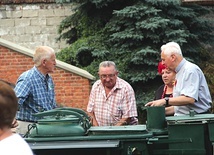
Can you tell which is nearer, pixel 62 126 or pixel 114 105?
pixel 62 126

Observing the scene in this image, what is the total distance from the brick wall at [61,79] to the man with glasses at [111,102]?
543cm

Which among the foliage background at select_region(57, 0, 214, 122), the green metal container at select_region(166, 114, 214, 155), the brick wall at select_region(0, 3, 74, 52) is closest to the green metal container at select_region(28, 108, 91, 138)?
the green metal container at select_region(166, 114, 214, 155)

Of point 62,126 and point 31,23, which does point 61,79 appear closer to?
point 31,23

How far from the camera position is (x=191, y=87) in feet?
20.8

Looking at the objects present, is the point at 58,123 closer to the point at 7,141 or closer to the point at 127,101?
the point at 127,101

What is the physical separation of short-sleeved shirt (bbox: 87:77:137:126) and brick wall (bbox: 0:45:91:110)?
5.48 m

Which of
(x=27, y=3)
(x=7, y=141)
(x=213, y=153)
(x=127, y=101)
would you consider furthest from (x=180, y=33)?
(x=7, y=141)

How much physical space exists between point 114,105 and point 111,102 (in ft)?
0.16

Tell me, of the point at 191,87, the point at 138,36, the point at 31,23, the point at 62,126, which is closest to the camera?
the point at 62,126

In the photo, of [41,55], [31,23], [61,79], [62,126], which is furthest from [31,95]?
[31,23]

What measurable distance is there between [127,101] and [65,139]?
190cm

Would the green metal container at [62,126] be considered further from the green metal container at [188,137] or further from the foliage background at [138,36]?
the foliage background at [138,36]

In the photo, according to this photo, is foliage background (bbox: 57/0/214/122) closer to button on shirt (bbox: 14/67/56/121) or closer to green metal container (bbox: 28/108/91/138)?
button on shirt (bbox: 14/67/56/121)

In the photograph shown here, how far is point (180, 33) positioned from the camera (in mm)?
14039
